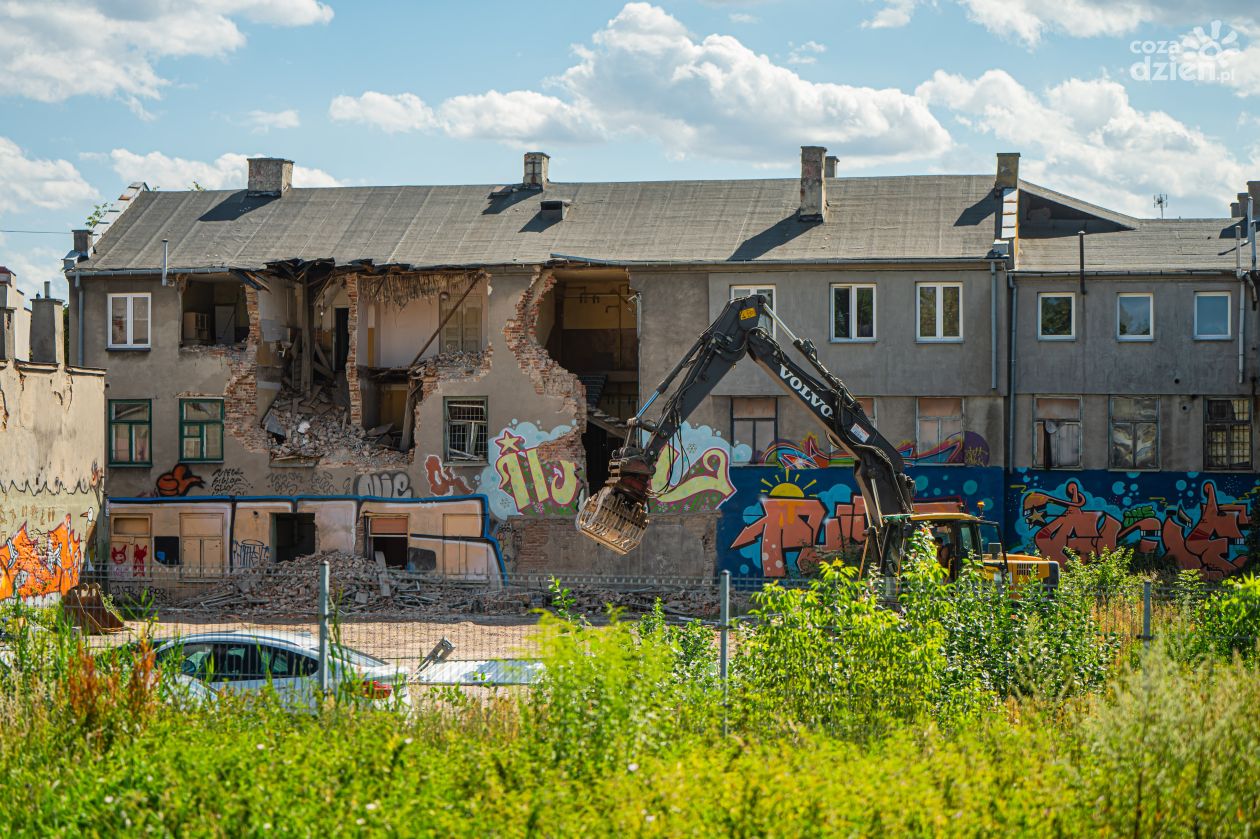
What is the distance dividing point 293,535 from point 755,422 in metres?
11.4

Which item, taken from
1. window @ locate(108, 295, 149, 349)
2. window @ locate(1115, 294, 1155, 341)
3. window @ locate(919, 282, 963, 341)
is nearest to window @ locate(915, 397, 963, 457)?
window @ locate(919, 282, 963, 341)

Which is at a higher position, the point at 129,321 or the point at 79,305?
the point at 79,305

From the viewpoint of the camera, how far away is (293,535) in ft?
107

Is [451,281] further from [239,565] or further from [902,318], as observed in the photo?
[902,318]

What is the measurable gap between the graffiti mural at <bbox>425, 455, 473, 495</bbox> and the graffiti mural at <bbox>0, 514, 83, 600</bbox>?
7736 mm

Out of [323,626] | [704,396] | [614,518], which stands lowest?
[323,626]

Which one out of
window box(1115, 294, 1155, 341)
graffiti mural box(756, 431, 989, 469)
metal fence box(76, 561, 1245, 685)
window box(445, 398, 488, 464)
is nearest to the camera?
metal fence box(76, 561, 1245, 685)

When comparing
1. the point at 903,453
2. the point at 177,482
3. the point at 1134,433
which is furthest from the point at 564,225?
the point at 1134,433

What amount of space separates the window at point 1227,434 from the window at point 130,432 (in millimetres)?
24487

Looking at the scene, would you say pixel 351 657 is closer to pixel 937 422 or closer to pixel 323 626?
pixel 323 626

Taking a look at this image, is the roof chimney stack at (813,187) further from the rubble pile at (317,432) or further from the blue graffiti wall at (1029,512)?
the rubble pile at (317,432)

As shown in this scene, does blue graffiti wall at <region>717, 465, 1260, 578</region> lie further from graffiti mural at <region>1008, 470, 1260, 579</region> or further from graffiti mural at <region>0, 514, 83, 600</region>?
graffiti mural at <region>0, 514, 83, 600</region>

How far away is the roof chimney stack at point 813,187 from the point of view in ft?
109

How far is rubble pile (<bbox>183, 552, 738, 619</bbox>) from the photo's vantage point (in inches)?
1115
